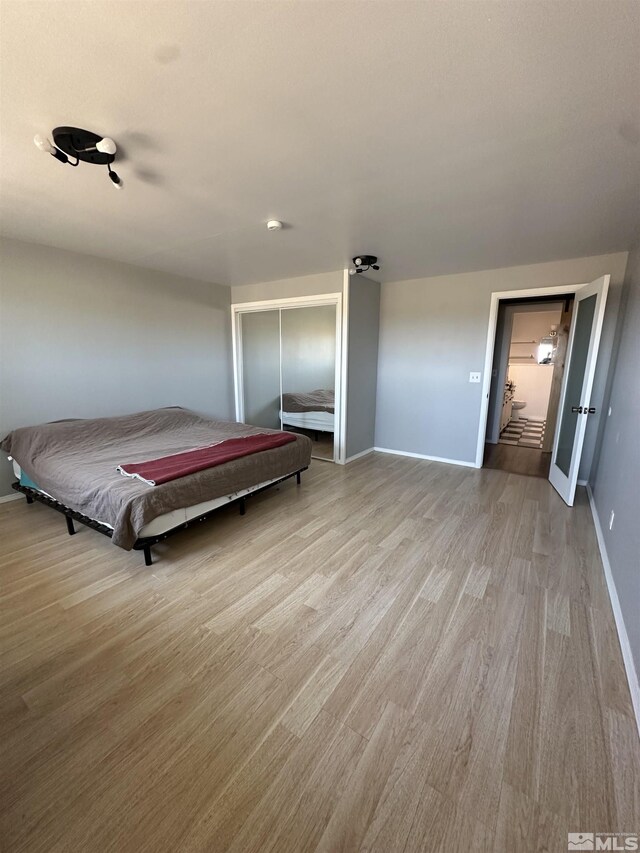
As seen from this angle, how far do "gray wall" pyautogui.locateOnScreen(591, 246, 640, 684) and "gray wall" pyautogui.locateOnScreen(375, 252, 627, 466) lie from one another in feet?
1.37

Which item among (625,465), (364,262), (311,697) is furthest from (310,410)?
(311,697)

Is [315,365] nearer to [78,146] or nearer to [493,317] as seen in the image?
[493,317]

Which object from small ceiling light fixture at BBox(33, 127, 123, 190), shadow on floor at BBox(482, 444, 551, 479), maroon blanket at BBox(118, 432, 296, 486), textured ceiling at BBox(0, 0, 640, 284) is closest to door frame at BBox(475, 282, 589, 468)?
shadow on floor at BBox(482, 444, 551, 479)

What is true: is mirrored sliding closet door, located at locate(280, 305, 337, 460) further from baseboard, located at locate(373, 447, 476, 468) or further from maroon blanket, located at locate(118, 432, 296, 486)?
maroon blanket, located at locate(118, 432, 296, 486)

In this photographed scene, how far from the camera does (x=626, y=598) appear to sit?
1.74m

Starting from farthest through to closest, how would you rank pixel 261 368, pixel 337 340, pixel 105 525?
pixel 261 368
pixel 337 340
pixel 105 525

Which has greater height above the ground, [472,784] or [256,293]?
[256,293]

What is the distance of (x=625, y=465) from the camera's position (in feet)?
7.20

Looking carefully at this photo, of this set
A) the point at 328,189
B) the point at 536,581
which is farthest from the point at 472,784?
the point at 328,189

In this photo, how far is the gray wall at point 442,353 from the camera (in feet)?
12.2

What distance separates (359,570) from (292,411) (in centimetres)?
321

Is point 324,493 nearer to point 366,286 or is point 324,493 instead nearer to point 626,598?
point 626,598

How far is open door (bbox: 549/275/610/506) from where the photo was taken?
300cm

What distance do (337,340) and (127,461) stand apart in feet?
8.94
